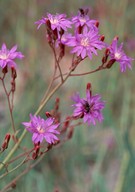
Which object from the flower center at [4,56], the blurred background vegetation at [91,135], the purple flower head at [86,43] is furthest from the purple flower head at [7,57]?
the blurred background vegetation at [91,135]

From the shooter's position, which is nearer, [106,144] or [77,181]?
[77,181]

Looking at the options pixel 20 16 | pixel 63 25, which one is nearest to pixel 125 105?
pixel 20 16

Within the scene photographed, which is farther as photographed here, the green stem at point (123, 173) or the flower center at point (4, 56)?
the green stem at point (123, 173)

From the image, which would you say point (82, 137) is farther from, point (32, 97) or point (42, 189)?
point (42, 189)

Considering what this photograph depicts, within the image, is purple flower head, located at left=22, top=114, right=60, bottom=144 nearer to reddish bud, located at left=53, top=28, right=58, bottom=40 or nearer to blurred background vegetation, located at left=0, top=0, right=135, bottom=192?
reddish bud, located at left=53, top=28, right=58, bottom=40

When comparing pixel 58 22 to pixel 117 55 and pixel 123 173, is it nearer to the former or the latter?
pixel 117 55

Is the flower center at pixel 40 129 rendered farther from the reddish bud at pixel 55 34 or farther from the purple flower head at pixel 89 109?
the reddish bud at pixel 55 34

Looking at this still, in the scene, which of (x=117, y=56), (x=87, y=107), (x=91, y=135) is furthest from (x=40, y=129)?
(x=91, y=135)

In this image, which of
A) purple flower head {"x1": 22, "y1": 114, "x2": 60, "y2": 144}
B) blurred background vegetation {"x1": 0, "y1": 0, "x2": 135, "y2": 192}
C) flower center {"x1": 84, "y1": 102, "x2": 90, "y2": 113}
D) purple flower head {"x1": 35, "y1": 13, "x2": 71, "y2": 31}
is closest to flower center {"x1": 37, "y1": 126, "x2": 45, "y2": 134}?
purple flower head {"x1": 22, "y1": 114, "x2": 60, "y2": 144}
